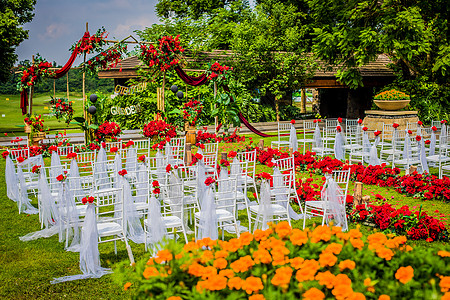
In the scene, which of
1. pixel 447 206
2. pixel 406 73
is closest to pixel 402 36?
pixel 406 73

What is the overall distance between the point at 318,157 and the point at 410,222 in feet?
18.9

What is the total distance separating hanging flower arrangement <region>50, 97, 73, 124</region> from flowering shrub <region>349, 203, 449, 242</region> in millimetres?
9144

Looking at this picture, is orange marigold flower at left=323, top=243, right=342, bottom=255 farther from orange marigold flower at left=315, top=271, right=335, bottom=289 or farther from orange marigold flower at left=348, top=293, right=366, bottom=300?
orange marigold flower at left=348, top=293, right=366, bottom=300

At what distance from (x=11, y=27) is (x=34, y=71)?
30.2 feet

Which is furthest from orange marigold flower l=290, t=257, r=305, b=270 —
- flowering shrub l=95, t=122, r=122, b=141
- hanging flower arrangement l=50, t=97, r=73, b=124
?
hanging flower arrangement l=50, t=97, r=73, b=124

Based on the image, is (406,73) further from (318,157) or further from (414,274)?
(414,274)

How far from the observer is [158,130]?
12023 millimetres

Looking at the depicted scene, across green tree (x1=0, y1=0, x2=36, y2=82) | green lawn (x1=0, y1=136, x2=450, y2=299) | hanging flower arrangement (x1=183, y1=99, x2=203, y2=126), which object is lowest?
green lawn (x1=0, y1=136, x2=450, y2=299)

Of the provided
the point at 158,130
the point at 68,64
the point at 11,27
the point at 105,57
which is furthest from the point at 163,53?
the point at 11,27

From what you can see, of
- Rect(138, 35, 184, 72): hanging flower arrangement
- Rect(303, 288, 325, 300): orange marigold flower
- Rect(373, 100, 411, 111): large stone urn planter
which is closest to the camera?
Rect(303, 288, 325, 300): orange marigold flower

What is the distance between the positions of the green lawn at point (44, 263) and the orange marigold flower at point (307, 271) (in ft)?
5.44

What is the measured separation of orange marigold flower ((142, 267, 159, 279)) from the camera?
7.03 ft

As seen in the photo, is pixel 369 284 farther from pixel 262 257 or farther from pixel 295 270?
pixel 262 257

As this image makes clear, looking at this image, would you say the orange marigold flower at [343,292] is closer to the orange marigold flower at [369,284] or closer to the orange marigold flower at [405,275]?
the orange marigold flower at [369,284]
